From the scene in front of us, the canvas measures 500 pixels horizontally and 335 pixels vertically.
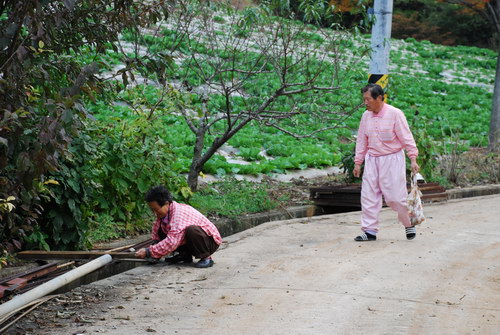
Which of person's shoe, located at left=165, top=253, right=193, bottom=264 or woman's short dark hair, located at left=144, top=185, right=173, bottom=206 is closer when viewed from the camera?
woman's short dark hair, located at left=144, top=185, right=173, bottom=206

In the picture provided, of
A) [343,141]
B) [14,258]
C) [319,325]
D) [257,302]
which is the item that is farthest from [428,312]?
[343,141]

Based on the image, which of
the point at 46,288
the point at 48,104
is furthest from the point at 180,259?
the point at 48,104

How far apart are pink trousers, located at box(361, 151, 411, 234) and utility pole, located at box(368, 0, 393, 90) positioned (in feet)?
9.28

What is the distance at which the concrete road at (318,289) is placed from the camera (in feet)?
18.7

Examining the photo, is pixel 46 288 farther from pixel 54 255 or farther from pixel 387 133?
pixel 387 133

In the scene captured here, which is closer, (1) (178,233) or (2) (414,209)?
(1) (178,233)

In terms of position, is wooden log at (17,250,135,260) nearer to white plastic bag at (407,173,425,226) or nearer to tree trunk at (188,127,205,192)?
white plastic bag at (407,173,425,226)

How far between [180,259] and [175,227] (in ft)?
1.76

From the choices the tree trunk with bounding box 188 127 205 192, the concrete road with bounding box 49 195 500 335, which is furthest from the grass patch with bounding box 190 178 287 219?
the concrete road with bounding box 49 195 500 335

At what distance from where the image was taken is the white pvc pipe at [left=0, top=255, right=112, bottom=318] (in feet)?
18.2

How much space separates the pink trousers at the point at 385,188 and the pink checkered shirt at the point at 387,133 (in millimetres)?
103

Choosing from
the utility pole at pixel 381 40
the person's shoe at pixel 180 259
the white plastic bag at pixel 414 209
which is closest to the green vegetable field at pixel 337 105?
the utility pole at pixel 381 40

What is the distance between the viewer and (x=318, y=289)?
6.75 m

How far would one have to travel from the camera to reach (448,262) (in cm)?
800
